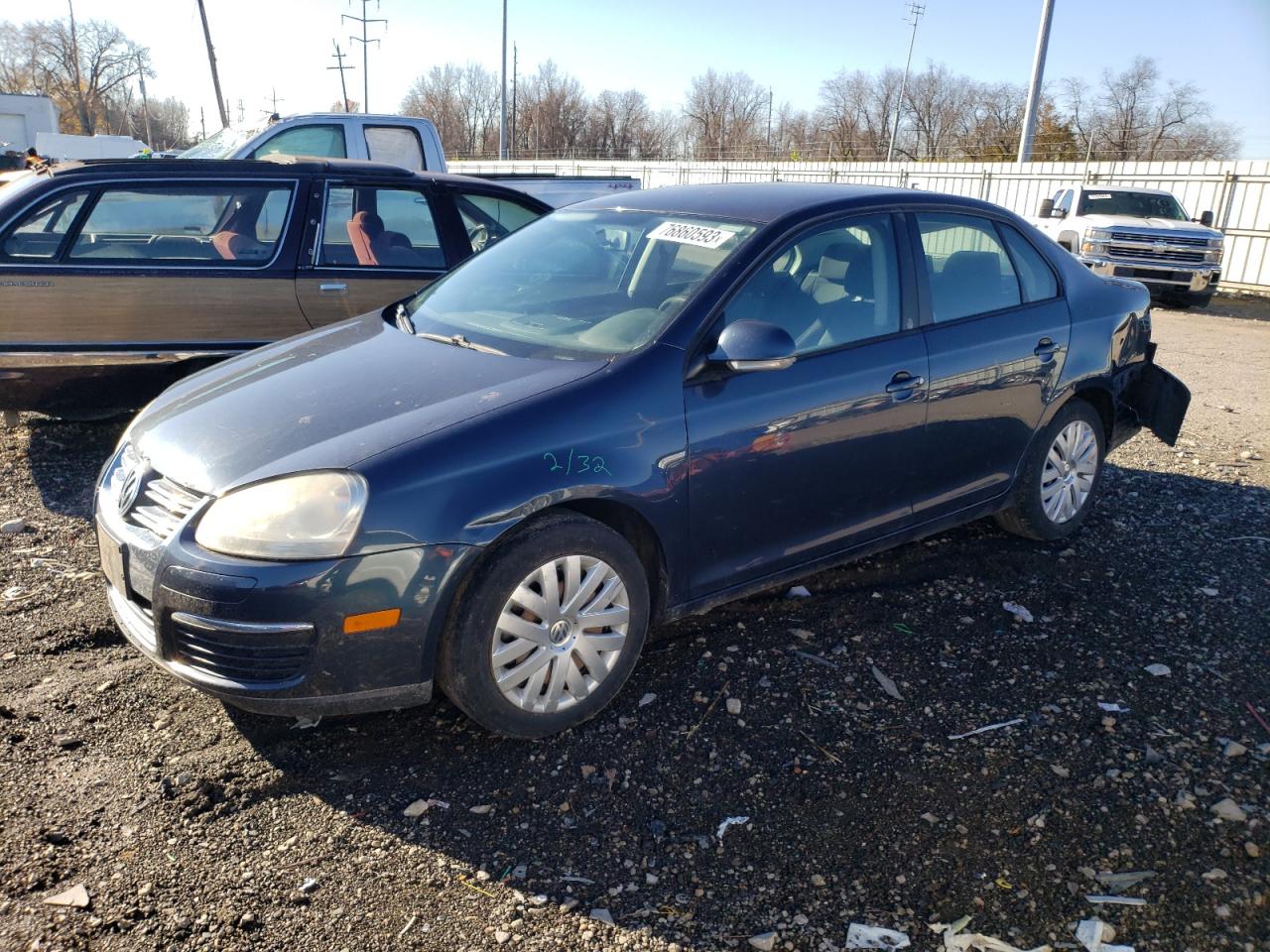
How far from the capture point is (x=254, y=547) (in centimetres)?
270

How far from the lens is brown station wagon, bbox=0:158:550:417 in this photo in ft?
17.5

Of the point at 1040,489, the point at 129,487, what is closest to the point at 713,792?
the point at 129,487

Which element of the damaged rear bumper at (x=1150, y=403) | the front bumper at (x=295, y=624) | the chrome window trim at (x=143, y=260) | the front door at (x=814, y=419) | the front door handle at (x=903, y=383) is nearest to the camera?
the front bumper at (x=295, y=624)

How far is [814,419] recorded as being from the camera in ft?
11.7

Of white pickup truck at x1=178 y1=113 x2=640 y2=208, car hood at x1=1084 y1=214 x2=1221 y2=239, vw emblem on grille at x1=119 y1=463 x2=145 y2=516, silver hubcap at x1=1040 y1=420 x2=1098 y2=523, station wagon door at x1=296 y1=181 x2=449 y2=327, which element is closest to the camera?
vw emblem on grille at x1=119 y1=463 x2=145 y2=516

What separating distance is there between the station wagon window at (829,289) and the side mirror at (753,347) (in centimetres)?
14

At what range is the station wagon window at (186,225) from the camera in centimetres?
555

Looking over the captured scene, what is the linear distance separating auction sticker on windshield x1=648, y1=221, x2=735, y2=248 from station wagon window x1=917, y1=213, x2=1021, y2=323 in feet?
3.28

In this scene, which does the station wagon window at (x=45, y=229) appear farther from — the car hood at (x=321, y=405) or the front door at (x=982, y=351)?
the front door at (x=982, y=351)

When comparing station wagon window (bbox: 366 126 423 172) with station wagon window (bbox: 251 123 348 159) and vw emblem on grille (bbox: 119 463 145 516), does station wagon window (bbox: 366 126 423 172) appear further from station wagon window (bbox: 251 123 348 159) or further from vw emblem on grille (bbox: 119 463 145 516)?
vw emblem on grille (bbox: 119 463 145 516)

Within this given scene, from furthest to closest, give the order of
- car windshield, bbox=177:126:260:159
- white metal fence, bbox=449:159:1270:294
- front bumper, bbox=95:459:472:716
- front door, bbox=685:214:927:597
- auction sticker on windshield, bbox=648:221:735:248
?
white metal fence, bbox=449:159:1270:294, car windshield, bbox=177:126:260:159, auction sticker on windshield, bbox=648:221:735:248, front door, bbox=685:214:927:597, front bumper, bbox=95:459:472:716

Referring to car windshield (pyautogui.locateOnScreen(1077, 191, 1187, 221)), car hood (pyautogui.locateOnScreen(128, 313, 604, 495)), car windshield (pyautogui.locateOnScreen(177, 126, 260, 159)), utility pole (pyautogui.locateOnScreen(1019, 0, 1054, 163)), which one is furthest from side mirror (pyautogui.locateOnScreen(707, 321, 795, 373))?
utility pole (pyautogui.locateOnScreen(1019, 0, 1054, 163))

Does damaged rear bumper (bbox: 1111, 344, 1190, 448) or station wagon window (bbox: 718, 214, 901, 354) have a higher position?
station wagon window (bbox: 718, 214, 901, 354)

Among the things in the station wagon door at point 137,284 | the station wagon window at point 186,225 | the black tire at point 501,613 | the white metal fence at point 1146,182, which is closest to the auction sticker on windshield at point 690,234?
the black tire at point 501,613
